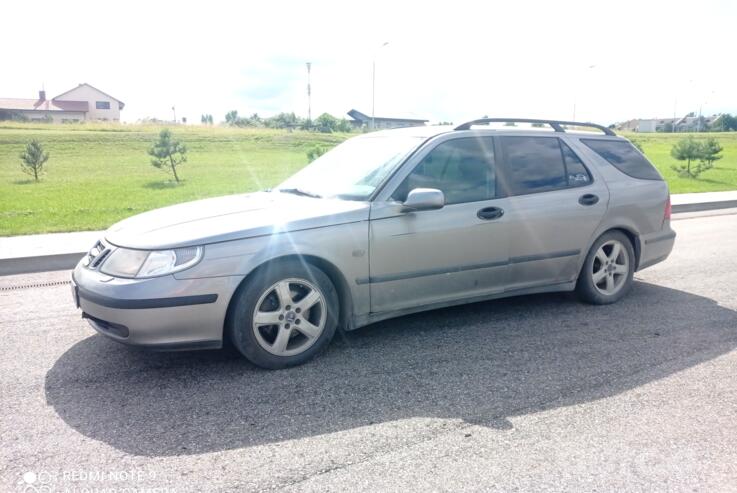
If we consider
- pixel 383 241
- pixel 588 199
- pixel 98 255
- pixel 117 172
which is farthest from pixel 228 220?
pixel 117 172

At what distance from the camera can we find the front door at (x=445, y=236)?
13.8ft

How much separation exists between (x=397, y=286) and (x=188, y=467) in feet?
6.55

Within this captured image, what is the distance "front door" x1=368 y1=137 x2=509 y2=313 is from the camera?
4195 millimetres

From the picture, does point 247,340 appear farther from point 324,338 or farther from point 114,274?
point 114,274

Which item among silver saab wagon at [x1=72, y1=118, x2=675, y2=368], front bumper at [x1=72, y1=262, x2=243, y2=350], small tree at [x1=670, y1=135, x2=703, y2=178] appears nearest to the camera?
front bumper at [x1=72, y1=262, x2=243, y2=350]

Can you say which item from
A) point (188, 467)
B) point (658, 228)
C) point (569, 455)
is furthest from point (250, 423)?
point (658, 228)

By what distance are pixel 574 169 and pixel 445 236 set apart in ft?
5.39

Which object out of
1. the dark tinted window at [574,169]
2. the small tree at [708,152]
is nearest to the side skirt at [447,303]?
the dark tinted window at [574,169]

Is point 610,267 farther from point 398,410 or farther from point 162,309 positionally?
point 162,309

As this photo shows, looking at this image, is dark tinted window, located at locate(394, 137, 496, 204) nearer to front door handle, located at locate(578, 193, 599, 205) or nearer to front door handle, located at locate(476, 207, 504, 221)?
front door handle, located at locate(476, 207, 504, 221)

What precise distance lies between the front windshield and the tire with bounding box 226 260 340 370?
2.59 ft

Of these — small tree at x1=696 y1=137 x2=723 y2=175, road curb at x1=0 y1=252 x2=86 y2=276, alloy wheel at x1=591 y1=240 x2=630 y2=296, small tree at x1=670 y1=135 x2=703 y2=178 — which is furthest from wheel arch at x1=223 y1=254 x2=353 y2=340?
small tree at x1=696 y1=137 x2=723 y2=175

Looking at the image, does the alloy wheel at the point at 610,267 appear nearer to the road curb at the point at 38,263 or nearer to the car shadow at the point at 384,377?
the car shadow at the point at 384,377

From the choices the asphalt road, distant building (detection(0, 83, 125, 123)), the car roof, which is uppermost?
distant building (detection(0, 83, 125, 123))
